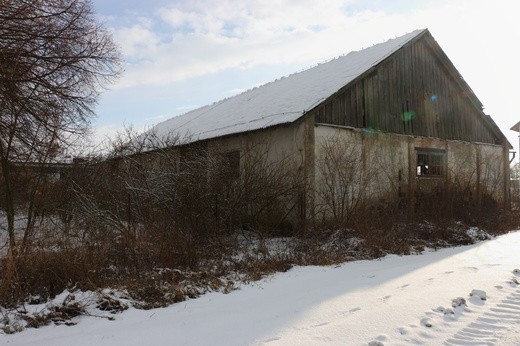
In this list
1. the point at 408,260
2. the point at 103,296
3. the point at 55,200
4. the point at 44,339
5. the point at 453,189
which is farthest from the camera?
the point at 453,189

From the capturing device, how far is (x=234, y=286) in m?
6.39

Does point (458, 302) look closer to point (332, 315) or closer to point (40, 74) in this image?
point (332, 315)

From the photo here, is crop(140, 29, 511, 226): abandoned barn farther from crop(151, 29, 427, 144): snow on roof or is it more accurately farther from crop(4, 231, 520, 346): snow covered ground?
crop(4, 231, 520, 346): snow covered ground

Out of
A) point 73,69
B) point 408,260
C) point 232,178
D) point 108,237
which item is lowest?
point 408,260

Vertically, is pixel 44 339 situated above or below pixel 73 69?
below

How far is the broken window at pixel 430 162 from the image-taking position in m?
16.1

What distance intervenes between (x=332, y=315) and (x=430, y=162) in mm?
13032

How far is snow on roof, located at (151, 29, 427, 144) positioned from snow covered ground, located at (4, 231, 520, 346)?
6.21 metres

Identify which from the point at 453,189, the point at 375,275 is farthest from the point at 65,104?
the point at 453,189

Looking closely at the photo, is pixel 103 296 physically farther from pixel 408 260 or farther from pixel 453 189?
pixel 453 189

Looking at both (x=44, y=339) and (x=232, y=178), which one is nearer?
(x=44, y=339)

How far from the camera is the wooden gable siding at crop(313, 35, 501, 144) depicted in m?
13.6

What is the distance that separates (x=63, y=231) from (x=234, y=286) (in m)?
2.99

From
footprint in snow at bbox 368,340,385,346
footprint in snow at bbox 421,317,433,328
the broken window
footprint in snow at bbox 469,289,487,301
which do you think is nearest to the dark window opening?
footprint in snow at bbox 469,289,487,301
